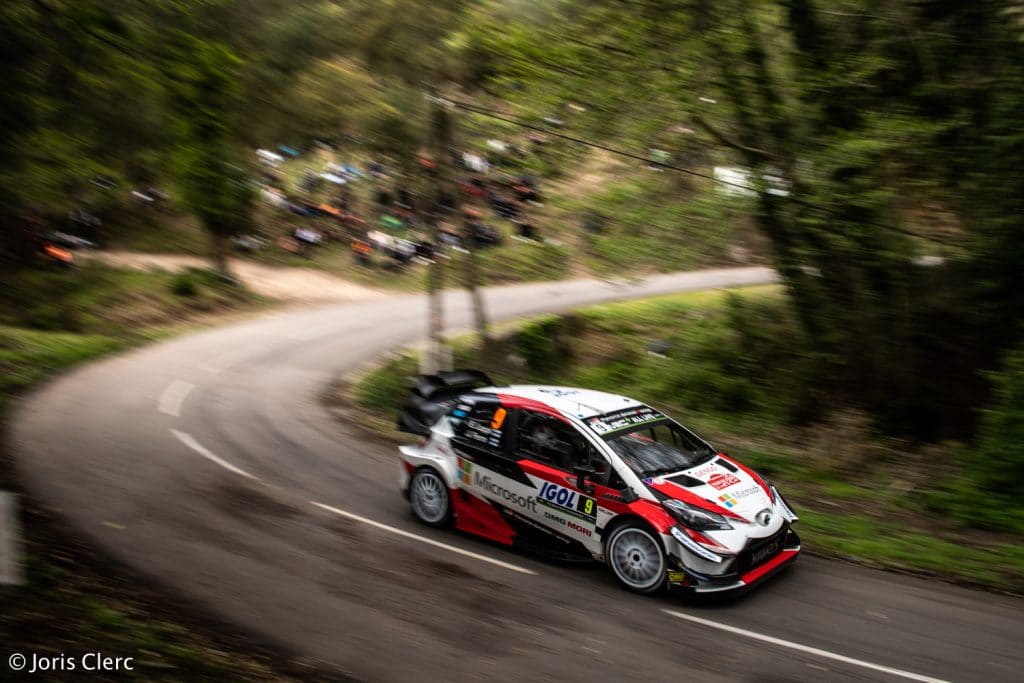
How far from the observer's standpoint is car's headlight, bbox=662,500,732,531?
27.2 feet

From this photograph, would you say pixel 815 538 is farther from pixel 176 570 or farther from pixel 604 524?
pixel 176 570

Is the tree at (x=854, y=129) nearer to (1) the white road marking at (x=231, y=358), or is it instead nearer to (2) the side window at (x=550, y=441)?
(2) the side window at (x=550, y=441)

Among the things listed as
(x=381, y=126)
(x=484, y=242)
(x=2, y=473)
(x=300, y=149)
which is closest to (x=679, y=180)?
(x=381, y=126)

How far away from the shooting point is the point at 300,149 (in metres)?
36.8

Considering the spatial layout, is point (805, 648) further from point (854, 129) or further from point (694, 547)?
point (854, 129)

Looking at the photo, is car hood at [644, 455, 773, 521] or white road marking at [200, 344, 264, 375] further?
white road marking at [200, 344, 264, 375]

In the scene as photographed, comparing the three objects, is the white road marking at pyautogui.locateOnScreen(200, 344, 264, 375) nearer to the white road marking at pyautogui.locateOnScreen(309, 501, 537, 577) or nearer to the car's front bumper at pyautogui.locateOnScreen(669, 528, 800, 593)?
the white road marking at pyautogui.locateOnScreen(309, 501, 537, 577)

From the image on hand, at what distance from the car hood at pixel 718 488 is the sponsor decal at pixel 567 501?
2.10 ft

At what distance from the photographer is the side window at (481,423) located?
987 cm

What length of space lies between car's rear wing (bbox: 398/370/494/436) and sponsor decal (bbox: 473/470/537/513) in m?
2.75

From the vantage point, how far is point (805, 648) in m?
7.50

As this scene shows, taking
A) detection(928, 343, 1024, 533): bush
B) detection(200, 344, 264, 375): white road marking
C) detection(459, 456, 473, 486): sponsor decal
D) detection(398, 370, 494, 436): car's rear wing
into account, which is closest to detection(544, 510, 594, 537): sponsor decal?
detection(459, 456, 473, 486): sponsor decal

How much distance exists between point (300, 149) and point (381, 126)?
63.8 feet

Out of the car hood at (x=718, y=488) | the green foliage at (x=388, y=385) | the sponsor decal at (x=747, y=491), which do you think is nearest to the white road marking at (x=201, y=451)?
the green foliage at (x=388, y=385)
